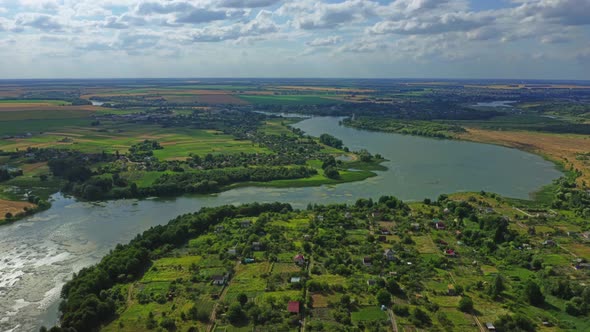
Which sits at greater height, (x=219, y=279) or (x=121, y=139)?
(x=121, y=139)

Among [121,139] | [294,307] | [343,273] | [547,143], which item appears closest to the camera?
[294,307]

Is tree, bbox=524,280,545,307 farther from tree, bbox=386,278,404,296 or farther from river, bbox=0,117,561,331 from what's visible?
river, bbox=0,117,561,331

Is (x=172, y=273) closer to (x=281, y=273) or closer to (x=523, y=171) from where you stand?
(x=281, y=273)

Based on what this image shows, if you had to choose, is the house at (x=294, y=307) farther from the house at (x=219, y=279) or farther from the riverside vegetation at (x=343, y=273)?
the house at (x=219, y=279)

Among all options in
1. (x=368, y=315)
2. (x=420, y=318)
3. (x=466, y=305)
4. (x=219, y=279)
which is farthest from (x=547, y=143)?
(x=219, y=279)

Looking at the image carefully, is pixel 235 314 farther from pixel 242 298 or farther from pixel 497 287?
pixel 497 287

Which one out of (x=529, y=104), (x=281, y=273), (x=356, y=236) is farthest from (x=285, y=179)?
(x=529, y=104)

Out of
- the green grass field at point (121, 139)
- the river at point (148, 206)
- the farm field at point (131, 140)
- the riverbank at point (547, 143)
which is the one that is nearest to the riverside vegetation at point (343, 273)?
the river at point (148, 206)
